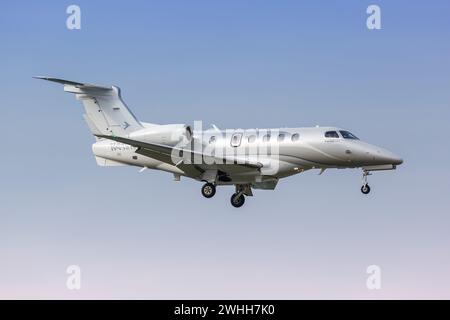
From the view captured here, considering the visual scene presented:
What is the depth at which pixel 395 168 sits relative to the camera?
37.3 metres

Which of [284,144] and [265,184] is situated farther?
[265,184]

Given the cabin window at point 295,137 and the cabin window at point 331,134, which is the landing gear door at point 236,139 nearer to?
the cabin window at point 295,137

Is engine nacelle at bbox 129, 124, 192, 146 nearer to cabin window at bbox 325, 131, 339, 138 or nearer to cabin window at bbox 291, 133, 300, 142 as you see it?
cabin window at bbox 291, 133, 300, 142

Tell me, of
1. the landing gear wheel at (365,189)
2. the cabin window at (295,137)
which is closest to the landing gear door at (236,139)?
the cabin window at (295,137)

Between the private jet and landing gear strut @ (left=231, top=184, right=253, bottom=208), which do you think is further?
landing gear strut @ (left=231, top=184, right=253, bottom=208)

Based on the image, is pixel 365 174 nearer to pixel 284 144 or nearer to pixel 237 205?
pixel 284 144

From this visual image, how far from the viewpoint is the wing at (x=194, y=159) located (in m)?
37.5

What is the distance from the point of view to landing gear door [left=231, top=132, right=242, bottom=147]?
126 ft

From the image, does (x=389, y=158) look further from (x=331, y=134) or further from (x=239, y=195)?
(x=239, y=195)

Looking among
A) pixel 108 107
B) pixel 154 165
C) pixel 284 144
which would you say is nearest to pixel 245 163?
pixel 284 144

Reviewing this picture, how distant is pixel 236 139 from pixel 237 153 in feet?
1.91

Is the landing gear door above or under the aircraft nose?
above

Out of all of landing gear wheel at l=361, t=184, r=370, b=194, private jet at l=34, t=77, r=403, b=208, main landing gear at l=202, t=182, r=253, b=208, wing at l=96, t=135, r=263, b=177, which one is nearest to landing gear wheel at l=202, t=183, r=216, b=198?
private jet at l=34, t=77, r=403, b=208

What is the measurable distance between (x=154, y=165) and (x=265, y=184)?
4587 millimetres
